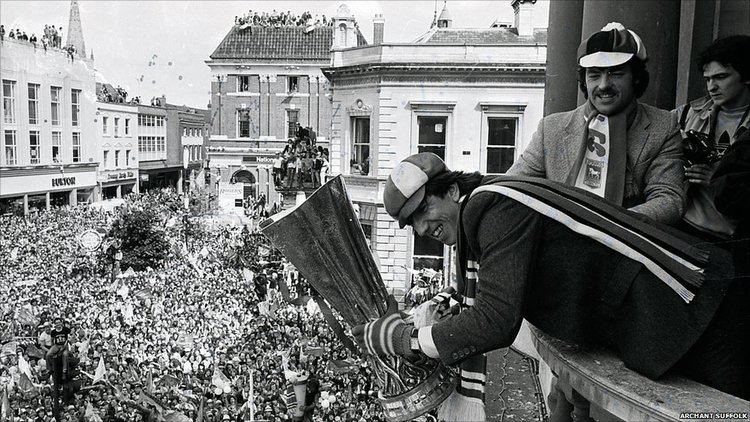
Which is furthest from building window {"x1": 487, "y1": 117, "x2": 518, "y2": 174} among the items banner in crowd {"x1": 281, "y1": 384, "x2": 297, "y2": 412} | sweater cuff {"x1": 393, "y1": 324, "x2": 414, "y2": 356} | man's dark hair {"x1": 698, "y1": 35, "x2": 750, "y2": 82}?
sweater cuff {"x1": 393, "y1": 324, "x2": 414, "y2": 356}

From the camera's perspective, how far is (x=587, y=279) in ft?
8.04

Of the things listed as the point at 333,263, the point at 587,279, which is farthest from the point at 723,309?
the point at 333,263

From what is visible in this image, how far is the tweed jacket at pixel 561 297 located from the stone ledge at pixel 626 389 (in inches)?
2.4

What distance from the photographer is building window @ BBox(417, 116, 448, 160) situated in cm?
2462

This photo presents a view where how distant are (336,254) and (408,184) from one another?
546 millimetres

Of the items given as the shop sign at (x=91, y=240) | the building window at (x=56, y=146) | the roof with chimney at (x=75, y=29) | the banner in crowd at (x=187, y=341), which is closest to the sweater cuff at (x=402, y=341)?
the banner in crowd at (x=187, y=341)

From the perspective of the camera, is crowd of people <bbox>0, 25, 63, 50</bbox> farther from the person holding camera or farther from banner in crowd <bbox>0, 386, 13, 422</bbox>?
the person holding camera

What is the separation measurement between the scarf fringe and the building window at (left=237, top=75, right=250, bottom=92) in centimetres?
5099

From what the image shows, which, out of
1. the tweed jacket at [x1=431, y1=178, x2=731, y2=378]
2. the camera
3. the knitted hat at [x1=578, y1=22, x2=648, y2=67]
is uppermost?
the knitted hat at [x1=578, y1=22, x2=648, y2=67]

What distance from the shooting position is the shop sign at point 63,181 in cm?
4566

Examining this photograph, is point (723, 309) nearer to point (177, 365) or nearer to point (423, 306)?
point (423, 306)

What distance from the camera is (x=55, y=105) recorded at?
4647 centimetres

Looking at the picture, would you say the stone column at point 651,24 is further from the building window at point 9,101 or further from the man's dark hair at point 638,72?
the building window at point 9,101

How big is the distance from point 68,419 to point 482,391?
10699mm
